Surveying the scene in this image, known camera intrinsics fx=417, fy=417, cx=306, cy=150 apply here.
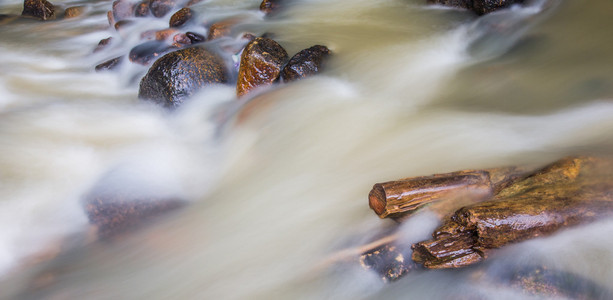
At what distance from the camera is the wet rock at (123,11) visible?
26.4ft

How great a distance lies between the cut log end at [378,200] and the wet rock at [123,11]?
7.21m

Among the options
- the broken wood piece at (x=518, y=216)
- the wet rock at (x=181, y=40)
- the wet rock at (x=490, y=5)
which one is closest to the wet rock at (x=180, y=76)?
the wet rock at (x=181, y=40)

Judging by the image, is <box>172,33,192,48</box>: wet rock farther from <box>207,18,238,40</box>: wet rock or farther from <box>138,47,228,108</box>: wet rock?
<box>138,47,228,108</box>: wet rock

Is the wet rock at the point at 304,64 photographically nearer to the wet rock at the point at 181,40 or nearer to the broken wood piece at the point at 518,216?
the wet rock at the point at 181,40

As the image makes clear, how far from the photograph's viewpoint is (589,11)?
4535mm

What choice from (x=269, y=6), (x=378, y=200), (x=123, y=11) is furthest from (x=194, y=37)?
(x=378, y=200)

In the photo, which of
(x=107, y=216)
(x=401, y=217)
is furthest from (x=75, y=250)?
(x=401, y=217)

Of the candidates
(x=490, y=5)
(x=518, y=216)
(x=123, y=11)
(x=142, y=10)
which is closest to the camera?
(x=518, y=216)

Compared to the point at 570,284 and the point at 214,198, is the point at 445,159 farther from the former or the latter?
the point at 214,198

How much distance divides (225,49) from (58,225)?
305 cm

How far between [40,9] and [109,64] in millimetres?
4198

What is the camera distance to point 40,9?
29.7 feet

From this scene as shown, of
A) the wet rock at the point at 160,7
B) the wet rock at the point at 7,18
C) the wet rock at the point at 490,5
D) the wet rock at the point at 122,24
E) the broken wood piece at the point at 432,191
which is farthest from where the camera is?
the wet rock at the point at 7,18

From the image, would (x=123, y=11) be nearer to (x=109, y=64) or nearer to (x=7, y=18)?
(x=109, y=64)
